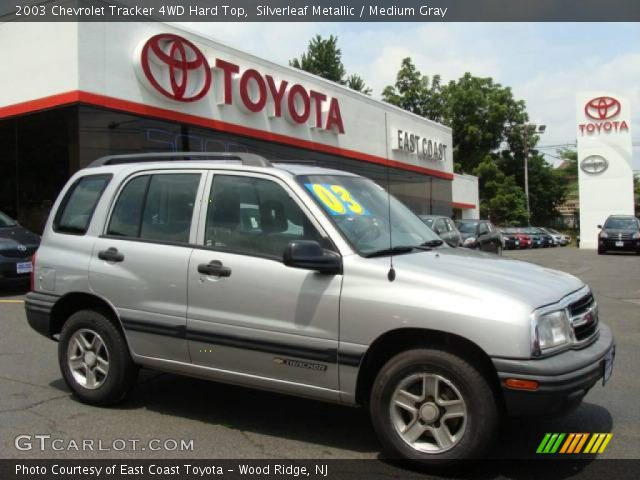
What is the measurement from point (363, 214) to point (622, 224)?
2372 cm

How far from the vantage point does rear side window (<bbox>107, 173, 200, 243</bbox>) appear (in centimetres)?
457

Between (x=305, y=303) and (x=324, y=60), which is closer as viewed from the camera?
(x=305, y=303)

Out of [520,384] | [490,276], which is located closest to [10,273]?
[490,276]

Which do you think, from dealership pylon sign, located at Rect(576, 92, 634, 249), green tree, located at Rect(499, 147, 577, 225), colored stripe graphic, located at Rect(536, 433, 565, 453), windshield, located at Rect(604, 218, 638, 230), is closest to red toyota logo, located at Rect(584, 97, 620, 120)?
dealership pylon sign, located at Rect(576, 92, 634, 249)

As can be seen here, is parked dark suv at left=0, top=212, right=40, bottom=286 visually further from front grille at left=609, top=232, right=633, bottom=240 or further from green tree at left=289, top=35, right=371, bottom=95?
green tree at left=289, top=35, right=371, bottom=95

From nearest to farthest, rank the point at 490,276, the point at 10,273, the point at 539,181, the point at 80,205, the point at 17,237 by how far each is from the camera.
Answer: the point at 490,276
the point at 80,205
the point at 10,273
the point at 17,237
the point at 539,181

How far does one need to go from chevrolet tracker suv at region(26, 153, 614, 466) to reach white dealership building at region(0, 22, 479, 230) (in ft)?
23.7

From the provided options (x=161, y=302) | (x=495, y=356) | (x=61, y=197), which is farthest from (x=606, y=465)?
(x=61, y=197)

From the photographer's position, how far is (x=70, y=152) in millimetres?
14359

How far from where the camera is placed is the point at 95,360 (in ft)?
15.9

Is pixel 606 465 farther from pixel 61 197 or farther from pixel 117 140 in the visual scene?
pixel 117 140

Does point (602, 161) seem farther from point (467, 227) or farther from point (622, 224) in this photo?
point (467, 227)

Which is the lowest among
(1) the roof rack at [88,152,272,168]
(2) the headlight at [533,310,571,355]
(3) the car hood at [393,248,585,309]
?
(2) the headlight at [533,310,571,355]
